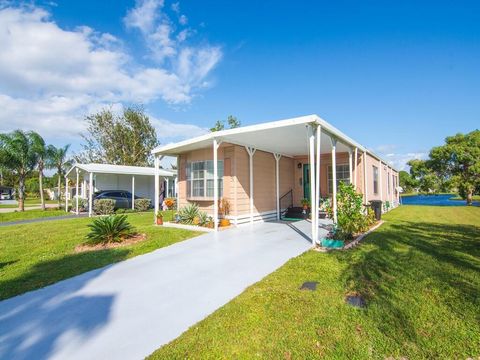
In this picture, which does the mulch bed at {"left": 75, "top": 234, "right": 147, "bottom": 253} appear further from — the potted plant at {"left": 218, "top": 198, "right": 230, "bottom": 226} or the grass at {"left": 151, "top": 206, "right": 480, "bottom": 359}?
the grass at {"left": 151, "top": 206, "right": 480, "bottom": 359}

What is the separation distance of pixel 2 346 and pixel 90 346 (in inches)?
35.4

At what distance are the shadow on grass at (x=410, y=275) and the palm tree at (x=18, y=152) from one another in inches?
799

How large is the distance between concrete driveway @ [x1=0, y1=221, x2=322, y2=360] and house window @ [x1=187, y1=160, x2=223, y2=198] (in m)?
4.34

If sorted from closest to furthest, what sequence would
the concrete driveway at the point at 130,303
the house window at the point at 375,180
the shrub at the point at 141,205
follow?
1. the concrete driveway at the point at 130,303
2. the house window at the point at 375,180
3. the shrub at the point at 141,205

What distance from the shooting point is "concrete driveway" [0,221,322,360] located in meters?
2.61

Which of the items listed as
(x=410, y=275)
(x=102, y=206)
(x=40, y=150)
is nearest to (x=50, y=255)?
(x=410, y=275)

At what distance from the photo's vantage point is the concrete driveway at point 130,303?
8.56ft

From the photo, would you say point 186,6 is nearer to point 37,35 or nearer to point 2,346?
point 37,35

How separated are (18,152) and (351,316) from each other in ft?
69.5

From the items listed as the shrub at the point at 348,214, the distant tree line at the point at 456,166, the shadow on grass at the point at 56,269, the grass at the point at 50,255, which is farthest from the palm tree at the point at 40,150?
the distant tree line at the point at 456,166

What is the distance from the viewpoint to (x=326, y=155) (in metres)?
11.8

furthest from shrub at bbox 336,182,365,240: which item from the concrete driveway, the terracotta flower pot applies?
the terracotta flower pot

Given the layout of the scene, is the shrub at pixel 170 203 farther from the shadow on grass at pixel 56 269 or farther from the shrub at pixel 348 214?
the shrub at pixel 348 214

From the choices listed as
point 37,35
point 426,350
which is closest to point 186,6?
point 37,35
